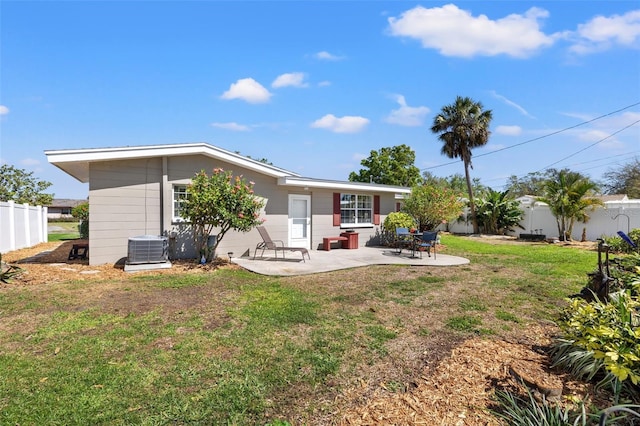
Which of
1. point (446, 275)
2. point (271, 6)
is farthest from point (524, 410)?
point (271, 6)

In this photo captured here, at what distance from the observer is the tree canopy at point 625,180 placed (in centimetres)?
2908

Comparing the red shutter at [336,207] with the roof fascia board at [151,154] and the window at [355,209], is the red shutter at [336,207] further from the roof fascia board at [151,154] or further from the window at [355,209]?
the roof fascia board at [151,154]

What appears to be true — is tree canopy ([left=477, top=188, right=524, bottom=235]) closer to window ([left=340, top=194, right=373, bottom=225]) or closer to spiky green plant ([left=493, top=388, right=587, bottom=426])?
window ([left=340, top=194, right=373, bottom=225])

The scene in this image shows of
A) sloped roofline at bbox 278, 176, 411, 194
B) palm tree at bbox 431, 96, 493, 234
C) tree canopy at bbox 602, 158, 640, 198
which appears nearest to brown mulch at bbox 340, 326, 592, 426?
sloped roofline at bbox 278, 176, 411, 194

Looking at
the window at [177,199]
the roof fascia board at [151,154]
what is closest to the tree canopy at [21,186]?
the roof fascia board at [151,154]

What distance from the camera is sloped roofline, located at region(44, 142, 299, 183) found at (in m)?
7.54

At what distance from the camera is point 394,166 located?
117 ft

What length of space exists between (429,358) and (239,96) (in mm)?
13406

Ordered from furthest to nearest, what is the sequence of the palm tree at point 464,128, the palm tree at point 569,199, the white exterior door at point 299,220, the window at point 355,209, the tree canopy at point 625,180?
1. the tree canopy at point 625,180
2. the palm tree at point 464,128
3. the palm tree at point 569,199
4. the window at point 355,209
5. the white exterior door at point 299,220

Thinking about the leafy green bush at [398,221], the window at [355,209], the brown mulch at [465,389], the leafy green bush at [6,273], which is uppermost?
the window at [355,209]

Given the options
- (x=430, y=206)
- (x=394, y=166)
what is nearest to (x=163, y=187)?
(x=430, y=206)

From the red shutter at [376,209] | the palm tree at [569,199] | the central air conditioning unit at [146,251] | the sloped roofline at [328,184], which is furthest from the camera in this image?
the palm tree at [569,199]

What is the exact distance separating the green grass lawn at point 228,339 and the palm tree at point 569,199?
40.3 feet

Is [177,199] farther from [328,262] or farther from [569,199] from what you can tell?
[569,199]
